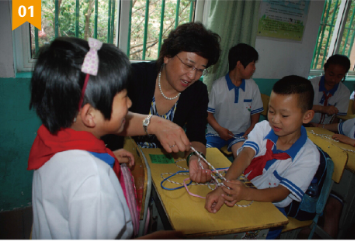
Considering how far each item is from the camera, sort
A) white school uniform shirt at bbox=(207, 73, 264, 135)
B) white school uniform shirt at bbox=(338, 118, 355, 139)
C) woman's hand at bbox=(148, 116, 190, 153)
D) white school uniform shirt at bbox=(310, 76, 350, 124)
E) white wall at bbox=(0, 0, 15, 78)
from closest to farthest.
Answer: woman's hand at bbox=(148, 116, 190, 153), white wall at bbox=(0, 0, 15, 78), white school uniform shirt at bbox=(338, 118, 355, 139), white school uniform shirt at bbox=(207, 73, 264, 135), white school uniform shirt at bbox=(310, 76, 350, 124)

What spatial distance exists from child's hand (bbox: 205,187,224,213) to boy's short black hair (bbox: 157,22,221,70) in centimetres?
94

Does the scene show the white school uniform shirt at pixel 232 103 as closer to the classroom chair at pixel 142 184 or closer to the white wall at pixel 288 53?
the white wall at pixel 288 53

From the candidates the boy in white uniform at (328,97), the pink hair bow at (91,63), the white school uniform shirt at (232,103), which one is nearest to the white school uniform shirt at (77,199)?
the pink hair bow at (91,63)

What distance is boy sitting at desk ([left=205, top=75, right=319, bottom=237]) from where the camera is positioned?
1.37m

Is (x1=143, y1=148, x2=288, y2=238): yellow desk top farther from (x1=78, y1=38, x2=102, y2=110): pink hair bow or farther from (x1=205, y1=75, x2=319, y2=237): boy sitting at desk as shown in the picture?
(x1=78, y1=38, x2=102, y2=110): pink hair bow

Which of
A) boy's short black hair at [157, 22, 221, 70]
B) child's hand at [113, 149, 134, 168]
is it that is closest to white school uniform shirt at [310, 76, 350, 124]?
boy's short black hair at [157, 22, 221, 70]

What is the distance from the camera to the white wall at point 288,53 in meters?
3.32

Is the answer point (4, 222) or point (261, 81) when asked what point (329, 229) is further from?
point (4, 222)

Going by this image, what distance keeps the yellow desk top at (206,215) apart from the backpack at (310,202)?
1.53ft

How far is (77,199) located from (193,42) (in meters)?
1.23

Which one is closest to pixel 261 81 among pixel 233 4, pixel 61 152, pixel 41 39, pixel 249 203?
pixel 233 4

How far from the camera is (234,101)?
108 inches

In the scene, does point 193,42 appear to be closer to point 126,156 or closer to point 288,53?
point 126,156

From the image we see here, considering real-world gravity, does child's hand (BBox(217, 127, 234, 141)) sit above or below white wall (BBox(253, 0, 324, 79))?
below
